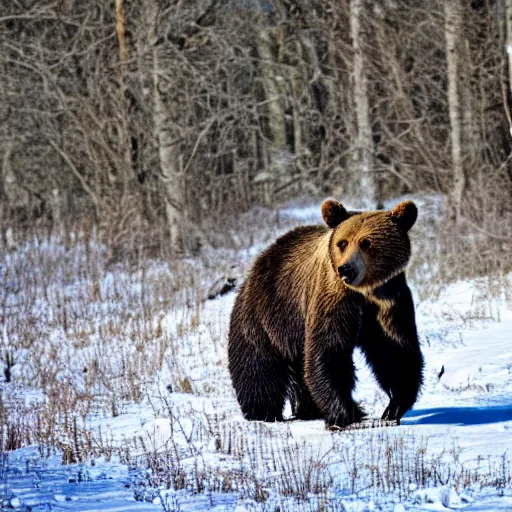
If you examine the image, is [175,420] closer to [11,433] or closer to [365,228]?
[11,433]

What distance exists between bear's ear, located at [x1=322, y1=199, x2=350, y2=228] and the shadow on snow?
48.5 inches

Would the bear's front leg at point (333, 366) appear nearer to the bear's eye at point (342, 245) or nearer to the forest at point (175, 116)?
the bear's eye at point (342, 245)

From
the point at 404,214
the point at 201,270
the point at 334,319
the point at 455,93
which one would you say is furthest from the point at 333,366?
the point at 455,93

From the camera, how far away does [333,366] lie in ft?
17.9

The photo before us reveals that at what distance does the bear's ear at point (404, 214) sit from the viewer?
5.30 metres

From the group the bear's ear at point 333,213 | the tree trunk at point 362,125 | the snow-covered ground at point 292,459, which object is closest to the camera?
the snow-covered ground at point 292,459

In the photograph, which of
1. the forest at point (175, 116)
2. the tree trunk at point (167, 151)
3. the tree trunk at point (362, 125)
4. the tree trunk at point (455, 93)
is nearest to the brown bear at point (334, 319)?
the forest at point (175, 116)

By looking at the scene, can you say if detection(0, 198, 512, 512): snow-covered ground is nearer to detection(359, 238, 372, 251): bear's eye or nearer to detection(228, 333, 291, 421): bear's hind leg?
detection(228, 333, 291, 421): bear's hind leg

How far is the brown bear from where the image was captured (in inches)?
208

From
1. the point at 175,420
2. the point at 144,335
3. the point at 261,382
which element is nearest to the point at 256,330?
the point at 261,382

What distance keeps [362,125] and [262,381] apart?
36.7 feet

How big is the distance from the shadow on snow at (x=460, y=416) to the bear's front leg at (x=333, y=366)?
0.41 meters

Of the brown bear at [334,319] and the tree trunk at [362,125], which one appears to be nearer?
the brown bear at [334,319]

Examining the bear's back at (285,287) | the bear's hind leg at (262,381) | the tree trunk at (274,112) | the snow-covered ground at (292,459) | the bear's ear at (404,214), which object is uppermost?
the tree trunk at (274,112)
